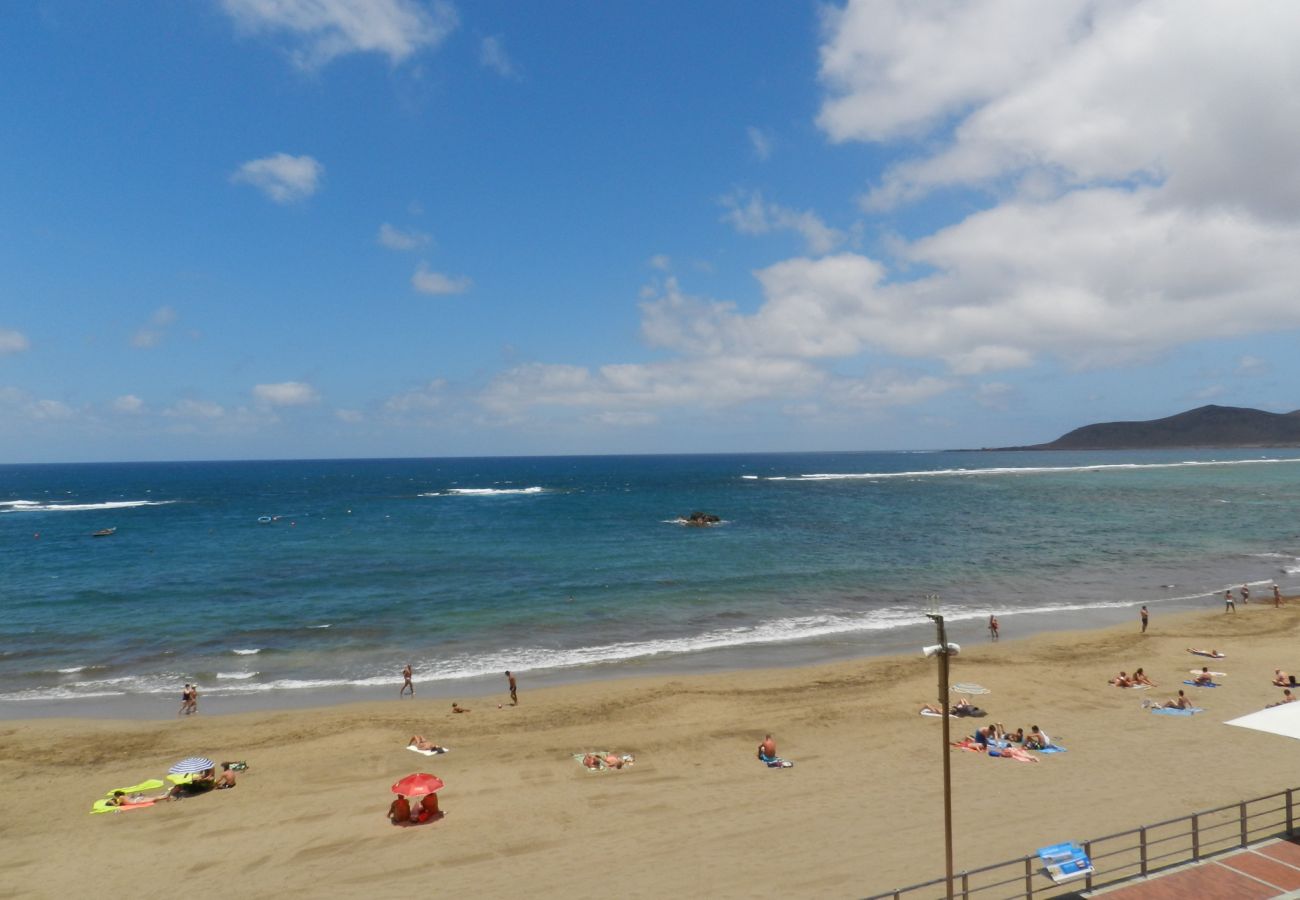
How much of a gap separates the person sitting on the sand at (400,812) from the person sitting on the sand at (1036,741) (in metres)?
15.3

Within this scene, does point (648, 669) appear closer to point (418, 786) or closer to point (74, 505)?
point (418, 786)

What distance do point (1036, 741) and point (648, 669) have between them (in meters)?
13.5

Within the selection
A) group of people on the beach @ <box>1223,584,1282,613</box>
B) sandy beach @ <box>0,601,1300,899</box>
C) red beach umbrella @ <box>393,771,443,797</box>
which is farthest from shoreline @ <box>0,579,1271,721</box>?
red beach umbrella @ <box>393,771,443,797</box>

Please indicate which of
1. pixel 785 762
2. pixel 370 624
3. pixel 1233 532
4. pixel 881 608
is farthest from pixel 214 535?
pixel 1233 532

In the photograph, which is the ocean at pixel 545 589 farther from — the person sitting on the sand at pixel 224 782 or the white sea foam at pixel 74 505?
the white sea foam at pixel 74 505

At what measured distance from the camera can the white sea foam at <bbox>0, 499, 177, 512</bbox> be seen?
98.4 meters

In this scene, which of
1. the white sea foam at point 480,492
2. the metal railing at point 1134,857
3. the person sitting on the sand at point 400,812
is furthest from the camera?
the white sea foam at point 480,492

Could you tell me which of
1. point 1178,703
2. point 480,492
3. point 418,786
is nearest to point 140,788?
point 418,786

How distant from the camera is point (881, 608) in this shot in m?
35.6

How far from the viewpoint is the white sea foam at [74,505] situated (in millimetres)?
98438

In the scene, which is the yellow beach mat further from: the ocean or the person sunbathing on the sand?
the person sunbathing on the sand

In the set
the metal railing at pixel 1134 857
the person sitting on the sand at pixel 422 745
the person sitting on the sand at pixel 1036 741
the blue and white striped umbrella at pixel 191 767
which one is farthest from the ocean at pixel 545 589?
the metal railing at pixel 1134 857

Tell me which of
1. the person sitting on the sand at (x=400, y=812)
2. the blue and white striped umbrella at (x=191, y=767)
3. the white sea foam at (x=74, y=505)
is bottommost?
the person sitting on the sand at (x=400, y=812)

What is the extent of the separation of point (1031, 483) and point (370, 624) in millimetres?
123621
